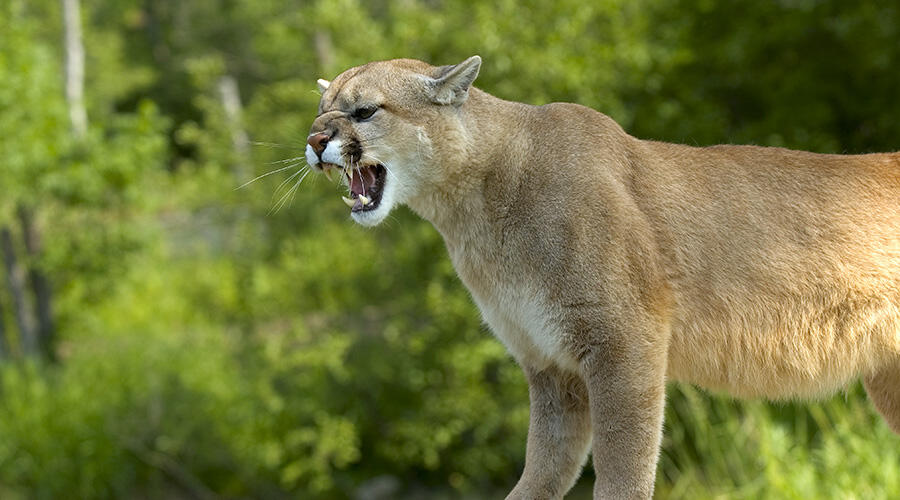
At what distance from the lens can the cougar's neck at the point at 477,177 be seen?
12.8 ft

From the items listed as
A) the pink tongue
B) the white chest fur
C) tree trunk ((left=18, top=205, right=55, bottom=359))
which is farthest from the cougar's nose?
tree trunk ((left=18, top=205, right=55, bottom=359))

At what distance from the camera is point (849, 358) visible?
3883mm

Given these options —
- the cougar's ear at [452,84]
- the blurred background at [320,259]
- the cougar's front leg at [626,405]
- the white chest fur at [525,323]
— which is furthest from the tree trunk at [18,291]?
the cougar's front leg at [626,405]

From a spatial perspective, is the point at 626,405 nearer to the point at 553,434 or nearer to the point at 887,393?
the point at 553,434

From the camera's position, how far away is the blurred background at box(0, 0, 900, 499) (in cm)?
1230

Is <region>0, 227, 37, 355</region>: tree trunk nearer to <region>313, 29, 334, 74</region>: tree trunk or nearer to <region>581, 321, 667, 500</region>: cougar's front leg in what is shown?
<region>313, 29, 334, 74</region>: tree trunk

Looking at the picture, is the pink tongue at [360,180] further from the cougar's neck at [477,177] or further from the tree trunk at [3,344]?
the tree trunk at [3,344]

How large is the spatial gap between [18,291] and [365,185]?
46.4ft

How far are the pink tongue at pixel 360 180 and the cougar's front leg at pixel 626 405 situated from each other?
38.4 inches

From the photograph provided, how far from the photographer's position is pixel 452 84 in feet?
13.1

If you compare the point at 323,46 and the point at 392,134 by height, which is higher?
the point at 392,134

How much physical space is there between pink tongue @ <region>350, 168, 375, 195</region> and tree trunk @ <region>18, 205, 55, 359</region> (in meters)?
13.6

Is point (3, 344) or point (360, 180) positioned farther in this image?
point (3, 344)

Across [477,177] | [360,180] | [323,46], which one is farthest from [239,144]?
[477,177]
